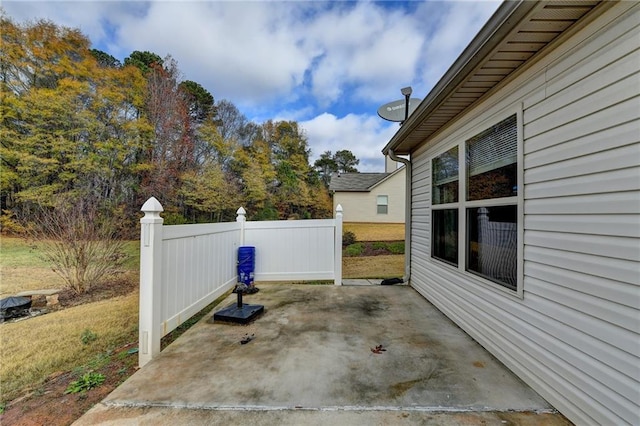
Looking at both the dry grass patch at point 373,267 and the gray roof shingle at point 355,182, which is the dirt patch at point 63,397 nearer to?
the dry grass patch at point 373,267

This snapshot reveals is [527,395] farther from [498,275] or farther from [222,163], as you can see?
[222,163]

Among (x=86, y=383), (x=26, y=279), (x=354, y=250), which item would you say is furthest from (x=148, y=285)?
(x=354, y=250)

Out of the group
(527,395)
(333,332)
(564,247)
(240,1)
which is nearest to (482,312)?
(527,395)

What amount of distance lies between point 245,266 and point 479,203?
3.96 m

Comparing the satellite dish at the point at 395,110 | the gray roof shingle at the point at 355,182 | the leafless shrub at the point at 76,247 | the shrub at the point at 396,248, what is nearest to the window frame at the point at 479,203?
the satellite dish at the point at 395,110

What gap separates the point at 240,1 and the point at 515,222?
561cm

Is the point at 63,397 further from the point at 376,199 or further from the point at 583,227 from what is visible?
the point at 376,199

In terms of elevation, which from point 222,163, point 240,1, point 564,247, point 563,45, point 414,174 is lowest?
point 564,247

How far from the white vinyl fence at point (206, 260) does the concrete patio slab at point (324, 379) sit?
37 cm

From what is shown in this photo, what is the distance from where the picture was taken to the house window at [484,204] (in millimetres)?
2564

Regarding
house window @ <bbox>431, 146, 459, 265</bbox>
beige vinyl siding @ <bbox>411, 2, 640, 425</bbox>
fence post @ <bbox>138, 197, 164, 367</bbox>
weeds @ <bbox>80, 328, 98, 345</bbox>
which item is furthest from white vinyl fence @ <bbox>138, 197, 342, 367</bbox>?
beige vinyl siding @ <bbox>411, 2, 640, 425</bbox>

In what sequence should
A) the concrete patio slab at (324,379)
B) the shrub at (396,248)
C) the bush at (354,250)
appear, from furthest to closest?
the shrub at (396,248)
the bush at (354,250)
the concrete patio slab at (324,379)

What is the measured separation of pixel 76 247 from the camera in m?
4.92

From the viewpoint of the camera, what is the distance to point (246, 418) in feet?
5.85
